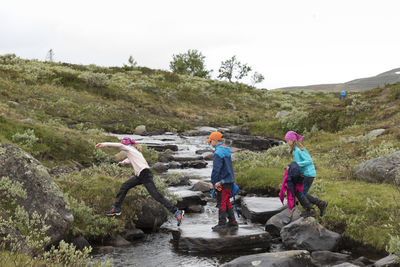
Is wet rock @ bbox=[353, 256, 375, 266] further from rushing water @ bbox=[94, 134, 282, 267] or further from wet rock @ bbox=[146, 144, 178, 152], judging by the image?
wet rock @ bbox=[146, 144, 178, 152]

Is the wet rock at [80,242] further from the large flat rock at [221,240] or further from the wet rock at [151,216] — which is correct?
the large flat rock at [221,240]

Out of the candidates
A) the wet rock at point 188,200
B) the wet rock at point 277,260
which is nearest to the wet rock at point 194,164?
the wet rock at point 188,200

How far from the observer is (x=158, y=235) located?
10.4 m

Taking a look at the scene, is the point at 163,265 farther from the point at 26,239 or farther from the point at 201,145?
the point at 201,145

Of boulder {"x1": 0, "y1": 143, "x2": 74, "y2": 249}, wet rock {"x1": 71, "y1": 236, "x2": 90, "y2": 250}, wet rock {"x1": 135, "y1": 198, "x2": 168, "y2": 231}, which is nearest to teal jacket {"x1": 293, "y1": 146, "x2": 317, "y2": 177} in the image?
wet rock {"x1": 135, "y1": 198, "x2": 168, "y2": 231}

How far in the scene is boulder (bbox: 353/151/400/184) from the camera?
12.0 metres

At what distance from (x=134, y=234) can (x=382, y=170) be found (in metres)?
8.81

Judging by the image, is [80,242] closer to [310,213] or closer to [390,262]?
[310,213]

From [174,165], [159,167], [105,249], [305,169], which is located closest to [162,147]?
[174,165]

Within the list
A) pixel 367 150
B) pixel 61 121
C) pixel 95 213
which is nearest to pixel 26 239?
pixel 95 213

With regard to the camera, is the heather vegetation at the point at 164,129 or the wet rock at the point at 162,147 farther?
the wet rock at the point at 162,147

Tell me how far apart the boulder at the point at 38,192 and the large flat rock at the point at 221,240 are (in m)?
2.96

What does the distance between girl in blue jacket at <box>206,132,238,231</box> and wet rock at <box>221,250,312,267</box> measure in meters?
2.32

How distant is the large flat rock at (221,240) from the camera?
896 centimetres
